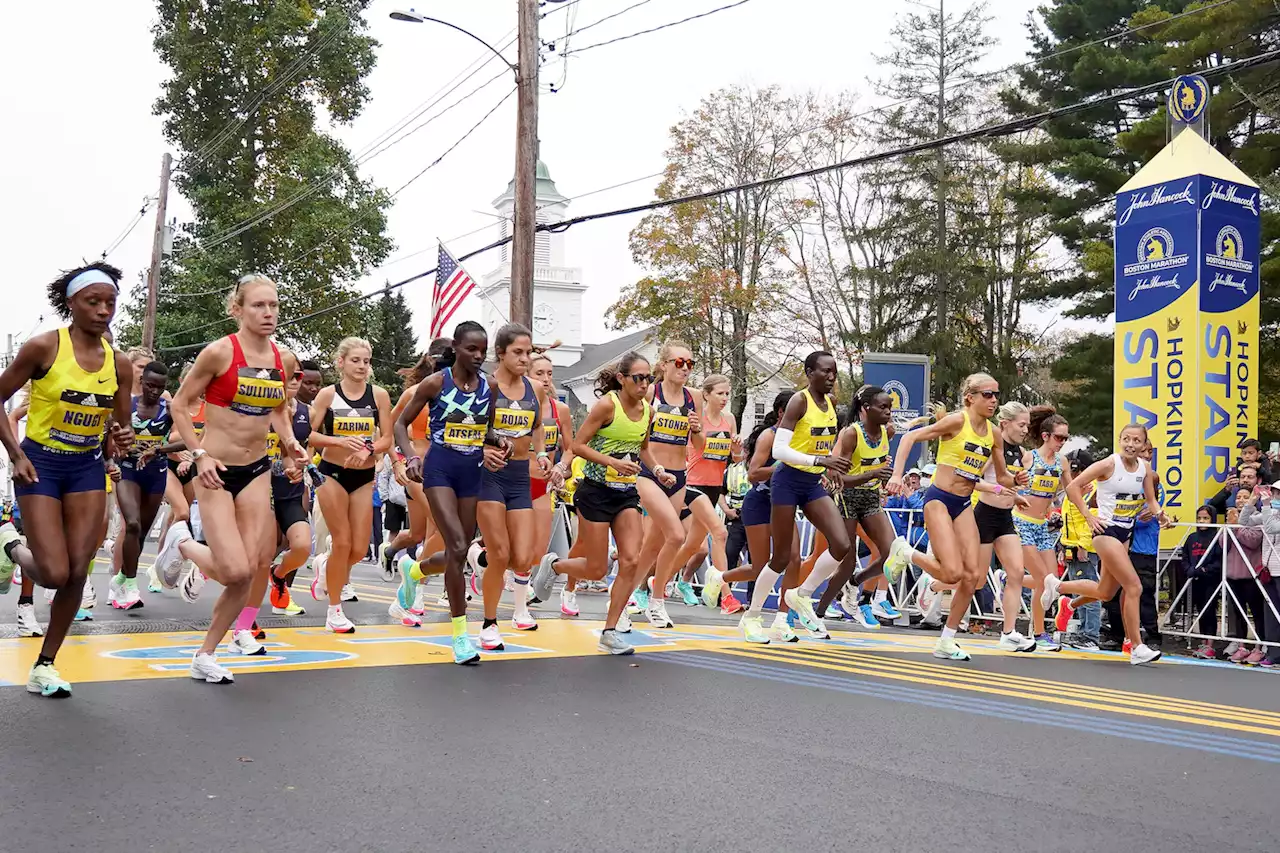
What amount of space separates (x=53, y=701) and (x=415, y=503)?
533 cm

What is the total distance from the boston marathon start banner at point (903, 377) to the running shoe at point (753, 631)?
10477 millimetres

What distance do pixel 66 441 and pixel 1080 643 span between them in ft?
29.0

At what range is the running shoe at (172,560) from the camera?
996 cm

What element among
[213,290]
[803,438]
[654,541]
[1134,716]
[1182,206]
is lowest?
[1134,716]

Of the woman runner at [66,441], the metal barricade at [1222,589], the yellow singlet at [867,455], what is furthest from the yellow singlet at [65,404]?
the metal barricade at [1222,589]

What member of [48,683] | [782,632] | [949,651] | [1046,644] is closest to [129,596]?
[48,683]

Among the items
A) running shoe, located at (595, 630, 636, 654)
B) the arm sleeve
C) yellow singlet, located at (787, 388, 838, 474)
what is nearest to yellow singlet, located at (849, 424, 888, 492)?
yellow singlet, located at (787, 388, 838, 474)

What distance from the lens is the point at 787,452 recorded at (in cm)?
976

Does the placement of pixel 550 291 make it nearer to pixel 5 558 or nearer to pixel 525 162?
pixel 525 162

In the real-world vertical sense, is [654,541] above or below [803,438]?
below

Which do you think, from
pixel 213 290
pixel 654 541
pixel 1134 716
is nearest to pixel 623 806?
pixel 1134 716

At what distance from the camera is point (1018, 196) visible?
3419 cm

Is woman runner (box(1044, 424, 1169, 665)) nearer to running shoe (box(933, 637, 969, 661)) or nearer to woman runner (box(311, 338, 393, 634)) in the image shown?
running shoe (box(933, 637, 969, 661))

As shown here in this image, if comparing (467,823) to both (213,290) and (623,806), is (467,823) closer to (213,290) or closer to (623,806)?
(623,806)
